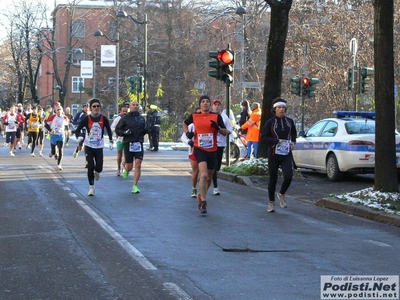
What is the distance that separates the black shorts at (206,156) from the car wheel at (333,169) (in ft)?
22.0

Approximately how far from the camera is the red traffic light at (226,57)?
21.1m

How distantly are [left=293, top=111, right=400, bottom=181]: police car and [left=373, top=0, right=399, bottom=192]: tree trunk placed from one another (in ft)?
14.3

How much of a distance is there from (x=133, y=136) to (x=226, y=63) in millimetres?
5819

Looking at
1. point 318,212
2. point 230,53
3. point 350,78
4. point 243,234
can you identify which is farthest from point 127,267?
point 350,78

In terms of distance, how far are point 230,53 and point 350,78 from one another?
5.69 meters

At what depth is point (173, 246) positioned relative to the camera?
31.5 feet

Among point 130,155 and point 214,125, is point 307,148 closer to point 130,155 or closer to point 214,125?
point 130,155

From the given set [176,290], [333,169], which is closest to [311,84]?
[333,169]

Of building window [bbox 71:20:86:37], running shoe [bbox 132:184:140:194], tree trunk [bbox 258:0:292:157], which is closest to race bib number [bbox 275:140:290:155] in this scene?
running shoe [bbox 132:184:140:194]

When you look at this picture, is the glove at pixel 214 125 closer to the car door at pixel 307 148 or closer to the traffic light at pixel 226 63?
the car door at pixel 307 148

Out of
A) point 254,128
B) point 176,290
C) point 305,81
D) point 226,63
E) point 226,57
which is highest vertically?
point 226,57

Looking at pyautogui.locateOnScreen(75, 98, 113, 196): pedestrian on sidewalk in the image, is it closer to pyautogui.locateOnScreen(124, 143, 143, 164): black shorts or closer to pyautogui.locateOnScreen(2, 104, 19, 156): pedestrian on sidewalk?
pyautogui.locateOnScreen(124, 143, 143, 164): black shorts

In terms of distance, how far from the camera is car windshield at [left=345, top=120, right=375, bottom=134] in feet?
63.5

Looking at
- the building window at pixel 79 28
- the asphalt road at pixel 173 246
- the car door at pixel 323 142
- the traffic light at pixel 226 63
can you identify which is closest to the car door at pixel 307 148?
the car door at pixel 323 142
